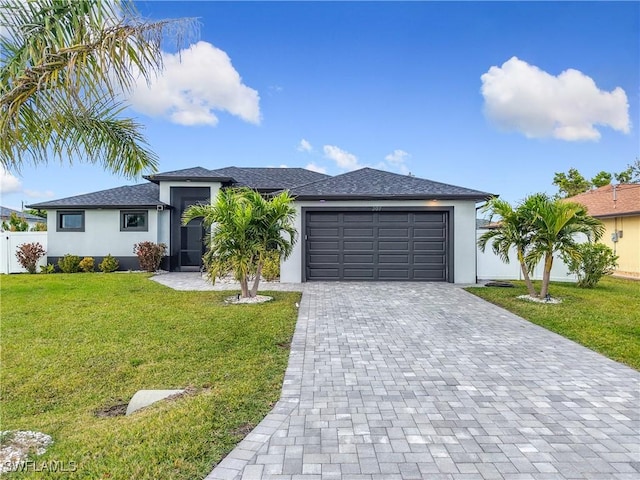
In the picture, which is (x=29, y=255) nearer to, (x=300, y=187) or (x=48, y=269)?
(x=48, y=269)

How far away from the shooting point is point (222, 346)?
531 centimetres

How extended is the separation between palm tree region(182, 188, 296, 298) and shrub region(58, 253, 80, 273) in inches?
349

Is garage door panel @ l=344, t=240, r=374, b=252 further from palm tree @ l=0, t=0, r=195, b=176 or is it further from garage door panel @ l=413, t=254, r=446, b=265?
palm tree @ l=0, t=0, r=195, b=176

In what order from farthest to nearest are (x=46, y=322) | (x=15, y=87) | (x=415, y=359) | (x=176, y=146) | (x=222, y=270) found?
1. (x=176, y=146)
2. (x=222, y=270)
3. (x=46, y=322)
4. (x=415, y=359)
5. (x=15, y=87)

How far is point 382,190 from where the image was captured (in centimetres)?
1177

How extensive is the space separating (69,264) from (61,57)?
13.8m

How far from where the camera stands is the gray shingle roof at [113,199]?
47.8 ft

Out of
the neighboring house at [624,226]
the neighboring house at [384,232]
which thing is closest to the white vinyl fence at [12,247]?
the neighboring house at [384,232]

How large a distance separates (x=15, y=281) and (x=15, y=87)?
469 inches

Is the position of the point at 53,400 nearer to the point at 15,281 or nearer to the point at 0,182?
the point at 0,182

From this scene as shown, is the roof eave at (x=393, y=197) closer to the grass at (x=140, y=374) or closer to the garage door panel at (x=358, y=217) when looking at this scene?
the garage door panel at (x=358, y=217)

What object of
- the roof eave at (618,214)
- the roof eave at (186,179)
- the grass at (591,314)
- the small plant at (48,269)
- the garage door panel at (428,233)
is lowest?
the grass at (591,314)

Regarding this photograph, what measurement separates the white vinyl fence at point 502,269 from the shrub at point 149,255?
12.3 m

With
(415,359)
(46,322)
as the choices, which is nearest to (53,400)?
(46,322)
